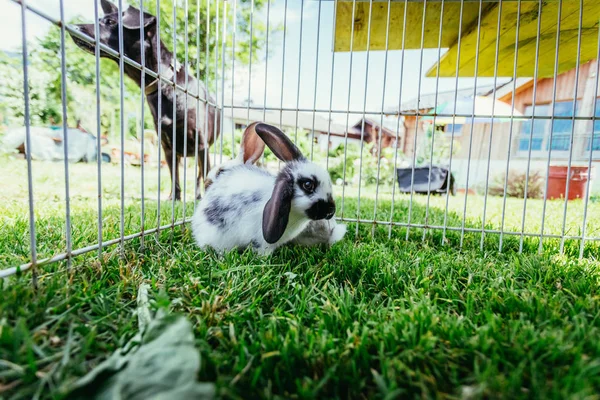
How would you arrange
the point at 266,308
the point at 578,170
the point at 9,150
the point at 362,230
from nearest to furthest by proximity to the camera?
the point at 266,308 < the point at 362,230 < the point at 9,150 < the point at 578,170

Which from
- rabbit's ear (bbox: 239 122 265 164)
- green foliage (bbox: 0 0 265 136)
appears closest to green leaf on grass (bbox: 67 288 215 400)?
rabbit's ear (bbox: 239 122 265 164)

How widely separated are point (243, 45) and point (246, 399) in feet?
34.8

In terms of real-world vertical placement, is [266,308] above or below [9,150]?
below

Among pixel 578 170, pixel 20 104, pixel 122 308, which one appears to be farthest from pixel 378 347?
pixel 578 170

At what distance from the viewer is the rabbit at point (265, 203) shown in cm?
167

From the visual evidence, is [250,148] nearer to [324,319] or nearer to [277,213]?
[277,213]

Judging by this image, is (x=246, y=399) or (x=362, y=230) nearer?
(x=246, y=399)

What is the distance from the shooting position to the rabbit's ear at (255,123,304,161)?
1.70 metres

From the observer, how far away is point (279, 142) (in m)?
1.73

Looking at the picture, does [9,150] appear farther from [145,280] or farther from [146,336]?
[146,336]

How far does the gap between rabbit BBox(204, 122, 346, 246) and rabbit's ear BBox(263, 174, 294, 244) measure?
1.36 ft

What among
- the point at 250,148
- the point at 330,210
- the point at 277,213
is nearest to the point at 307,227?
the point at 330,210

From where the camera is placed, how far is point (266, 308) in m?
1.24

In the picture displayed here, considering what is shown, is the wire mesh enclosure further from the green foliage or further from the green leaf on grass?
the green leaf on grass
